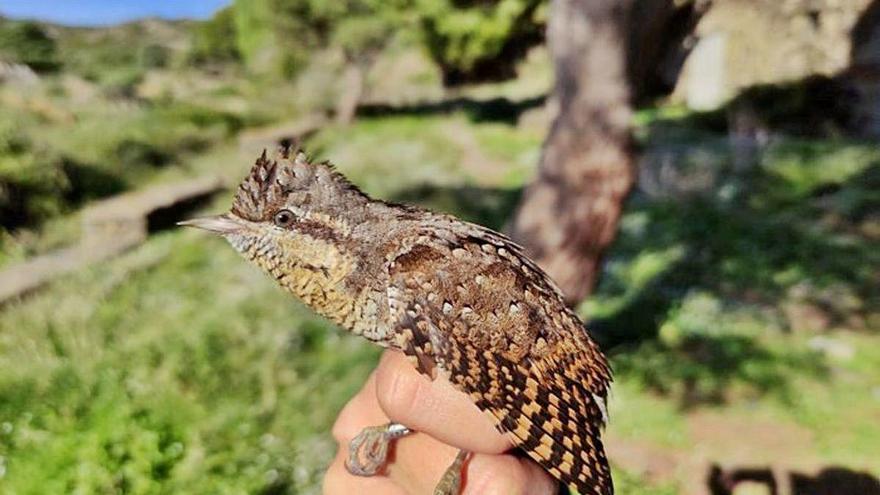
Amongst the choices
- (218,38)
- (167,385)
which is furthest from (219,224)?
(218,38)

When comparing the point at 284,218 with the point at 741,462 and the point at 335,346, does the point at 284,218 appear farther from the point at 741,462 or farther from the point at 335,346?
the point at 335,346

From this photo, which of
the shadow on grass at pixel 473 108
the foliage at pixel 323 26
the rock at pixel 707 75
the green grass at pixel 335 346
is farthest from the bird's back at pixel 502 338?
the shadow on grass at pixel 473 108

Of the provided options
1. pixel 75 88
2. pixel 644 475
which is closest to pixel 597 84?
pixel 644 475

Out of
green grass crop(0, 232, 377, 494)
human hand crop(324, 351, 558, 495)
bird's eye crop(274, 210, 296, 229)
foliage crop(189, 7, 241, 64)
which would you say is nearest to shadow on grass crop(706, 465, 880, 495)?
green grass crop(0, 232, 377, 494)

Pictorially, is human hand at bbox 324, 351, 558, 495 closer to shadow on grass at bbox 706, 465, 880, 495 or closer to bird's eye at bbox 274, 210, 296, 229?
bird's eye at bbox 274, 210, 296, 229

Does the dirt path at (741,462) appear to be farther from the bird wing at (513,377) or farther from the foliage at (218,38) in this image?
the foliage at (218,38)

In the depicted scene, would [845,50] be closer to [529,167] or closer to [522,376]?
[529,167]
